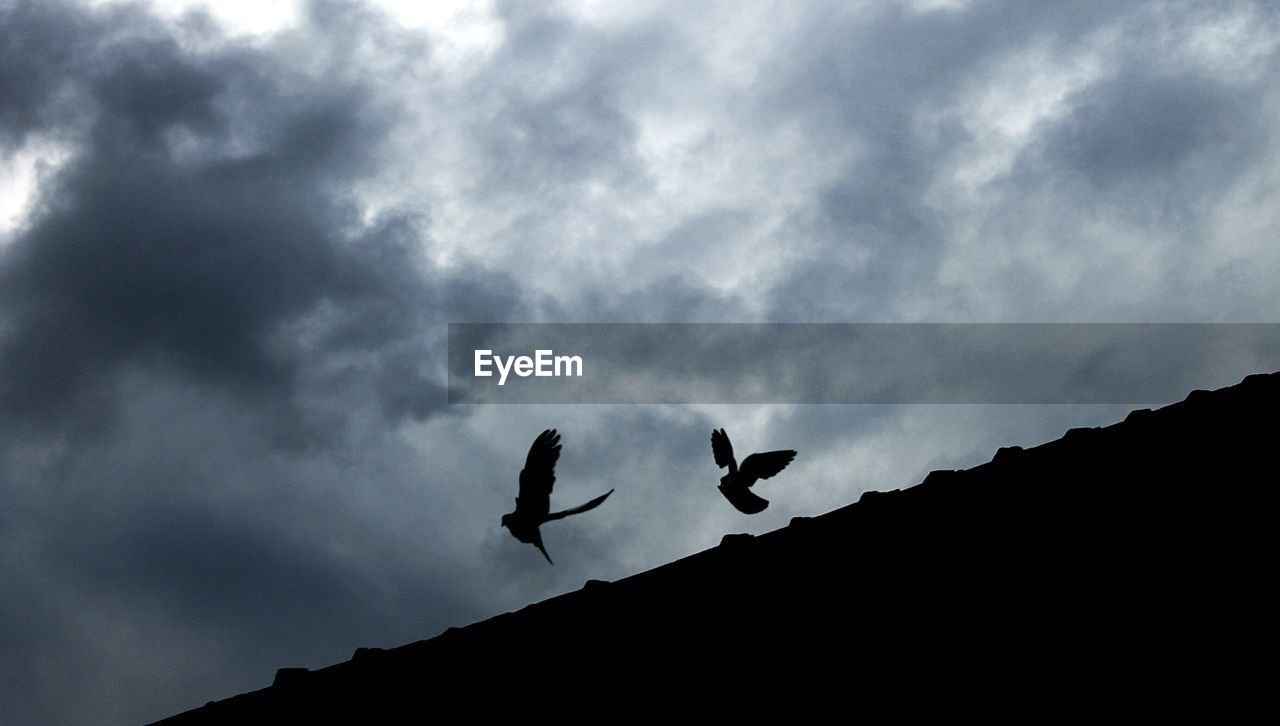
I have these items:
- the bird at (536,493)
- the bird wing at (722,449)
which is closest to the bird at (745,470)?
the bird wing at (722,449)


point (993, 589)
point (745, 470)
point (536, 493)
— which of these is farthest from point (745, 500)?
point (993, 589)

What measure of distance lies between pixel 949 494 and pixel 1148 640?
0.80 meters

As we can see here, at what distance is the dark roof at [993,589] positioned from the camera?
3.66 meters

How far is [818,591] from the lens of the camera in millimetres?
4156

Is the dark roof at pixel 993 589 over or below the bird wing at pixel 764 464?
below

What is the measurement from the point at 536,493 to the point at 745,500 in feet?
5.32

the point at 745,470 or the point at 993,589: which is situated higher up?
the point at 745,470

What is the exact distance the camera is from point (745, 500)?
7.39 m

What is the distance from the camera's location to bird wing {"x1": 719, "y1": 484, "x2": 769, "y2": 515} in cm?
733

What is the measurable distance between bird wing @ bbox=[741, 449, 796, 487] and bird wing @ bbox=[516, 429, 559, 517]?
1639mm

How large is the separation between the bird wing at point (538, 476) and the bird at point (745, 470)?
53.7 inches

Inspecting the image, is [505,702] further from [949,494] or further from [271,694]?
[949,494]

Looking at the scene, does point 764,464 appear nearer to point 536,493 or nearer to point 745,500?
point 745,500

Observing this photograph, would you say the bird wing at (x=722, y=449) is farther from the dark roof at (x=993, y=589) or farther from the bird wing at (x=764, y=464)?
the dark roof at (x=993, y=589)
